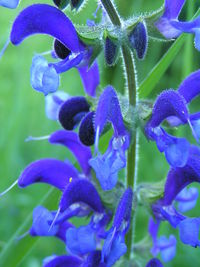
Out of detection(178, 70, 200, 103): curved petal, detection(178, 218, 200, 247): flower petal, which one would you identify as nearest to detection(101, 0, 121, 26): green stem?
detection(178, 70, 200, 103): curved petal

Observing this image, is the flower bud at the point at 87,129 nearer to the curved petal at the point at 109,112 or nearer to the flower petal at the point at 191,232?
the curved petal at the point at 109,112

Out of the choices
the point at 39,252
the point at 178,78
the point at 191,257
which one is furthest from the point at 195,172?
the point at 178,78

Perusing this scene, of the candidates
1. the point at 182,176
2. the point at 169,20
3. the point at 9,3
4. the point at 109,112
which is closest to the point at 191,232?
the point at 182,176

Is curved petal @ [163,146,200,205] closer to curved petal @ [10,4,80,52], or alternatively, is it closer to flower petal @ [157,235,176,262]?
flower petal @ [157,235,176,262]

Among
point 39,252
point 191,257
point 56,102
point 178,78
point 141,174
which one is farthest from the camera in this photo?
point 178,78

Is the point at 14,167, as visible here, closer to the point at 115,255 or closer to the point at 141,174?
the point at 141,174

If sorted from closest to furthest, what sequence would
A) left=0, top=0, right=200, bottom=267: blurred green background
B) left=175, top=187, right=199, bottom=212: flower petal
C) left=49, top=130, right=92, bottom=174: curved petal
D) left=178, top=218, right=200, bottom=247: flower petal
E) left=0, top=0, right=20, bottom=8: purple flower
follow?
1. left=0, top=0, right=20, bottom=8: purple flower
2. left=178, top=218, right=200, bottom=247: flower petal
3. left=49, top=130, right=92, bottom=174: curved petal
4. left=175, top=187, right=199, bottom=212: flower petal
5. left=0, top=0, right=200, bottom=267: blurred green background

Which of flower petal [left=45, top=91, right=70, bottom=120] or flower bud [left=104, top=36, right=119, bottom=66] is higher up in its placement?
flower bud [left=104, top=36, right=119, bottom=66]
